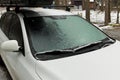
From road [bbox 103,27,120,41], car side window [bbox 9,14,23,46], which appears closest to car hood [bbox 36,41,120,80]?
car side window [bbox 9,14,23,46]

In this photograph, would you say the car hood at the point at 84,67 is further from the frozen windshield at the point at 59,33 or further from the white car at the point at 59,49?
the frozen windshield at the point at 59,33

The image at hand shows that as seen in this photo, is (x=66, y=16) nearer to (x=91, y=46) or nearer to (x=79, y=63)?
(x=91, y=46)

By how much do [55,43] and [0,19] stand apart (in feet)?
10.9

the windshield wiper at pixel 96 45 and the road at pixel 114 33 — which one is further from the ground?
the windshield wiper at pixel 96 45

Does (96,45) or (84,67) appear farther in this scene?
(96,45)

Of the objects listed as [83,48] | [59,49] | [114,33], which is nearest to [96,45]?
[83,48]

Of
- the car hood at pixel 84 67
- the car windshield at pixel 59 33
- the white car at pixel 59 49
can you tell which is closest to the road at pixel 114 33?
the car windshield at pixel 59 33

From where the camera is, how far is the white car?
2.86 metres

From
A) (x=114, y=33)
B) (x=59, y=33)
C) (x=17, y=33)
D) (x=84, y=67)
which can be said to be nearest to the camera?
(x=84, y=67)

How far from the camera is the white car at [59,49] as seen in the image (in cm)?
286

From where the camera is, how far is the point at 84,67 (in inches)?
116

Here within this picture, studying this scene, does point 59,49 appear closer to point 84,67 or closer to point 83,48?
point 83,48

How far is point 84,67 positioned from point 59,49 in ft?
2.22

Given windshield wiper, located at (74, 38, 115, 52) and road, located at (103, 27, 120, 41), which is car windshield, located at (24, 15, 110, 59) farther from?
road, located at (103, 27, 120, 41)
